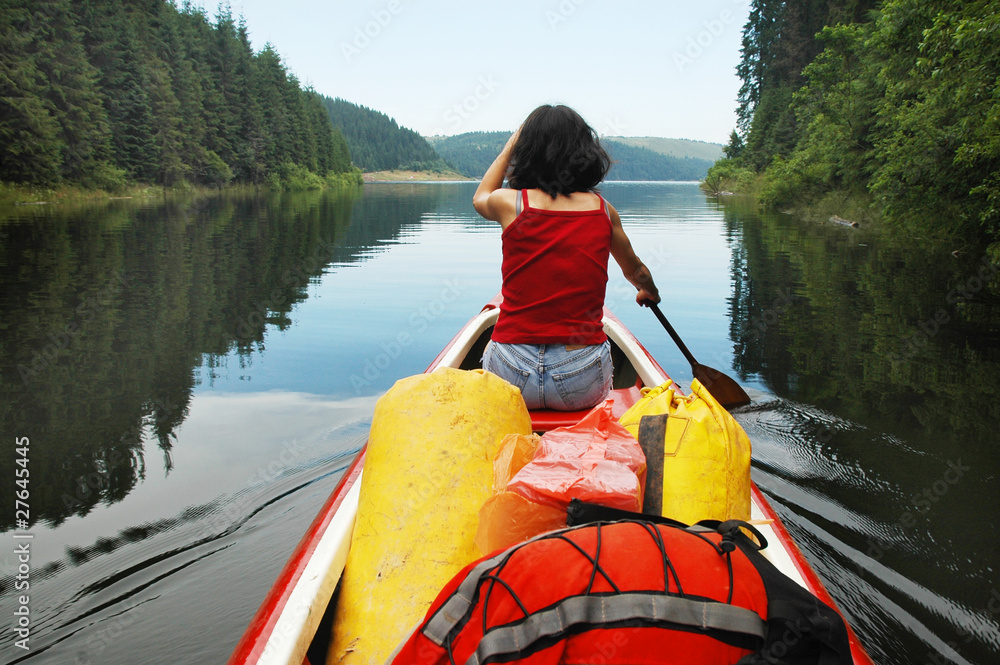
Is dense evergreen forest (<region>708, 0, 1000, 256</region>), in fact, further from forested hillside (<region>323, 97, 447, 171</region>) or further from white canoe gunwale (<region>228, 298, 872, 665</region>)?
forested hillside (<region>323, 97, 447, 171</region>)

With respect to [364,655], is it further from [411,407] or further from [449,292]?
[449,292]

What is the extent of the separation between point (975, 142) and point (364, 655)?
36.2 ft

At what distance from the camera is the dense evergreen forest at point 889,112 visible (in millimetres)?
9516

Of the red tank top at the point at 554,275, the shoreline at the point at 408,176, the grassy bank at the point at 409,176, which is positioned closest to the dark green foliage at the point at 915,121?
the red tank top at the point at 554,275

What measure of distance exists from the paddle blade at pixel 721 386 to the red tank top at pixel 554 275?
2136 millimetres

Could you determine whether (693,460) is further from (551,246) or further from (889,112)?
(889,112)

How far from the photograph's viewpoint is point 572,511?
5.14 ft

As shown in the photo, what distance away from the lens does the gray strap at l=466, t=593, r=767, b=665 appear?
126 cm

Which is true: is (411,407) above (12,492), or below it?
above

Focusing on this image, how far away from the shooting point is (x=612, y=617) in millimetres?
1275

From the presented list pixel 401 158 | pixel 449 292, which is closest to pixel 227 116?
pixel 449 292

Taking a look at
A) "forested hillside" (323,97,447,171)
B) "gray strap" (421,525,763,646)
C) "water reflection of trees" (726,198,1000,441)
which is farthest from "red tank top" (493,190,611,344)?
"forested hillside" (323,97,447,171)

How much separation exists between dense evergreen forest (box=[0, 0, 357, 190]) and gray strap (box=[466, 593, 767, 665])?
36.2m

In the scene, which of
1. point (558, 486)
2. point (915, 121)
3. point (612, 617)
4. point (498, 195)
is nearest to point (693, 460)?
point (558, 486)
